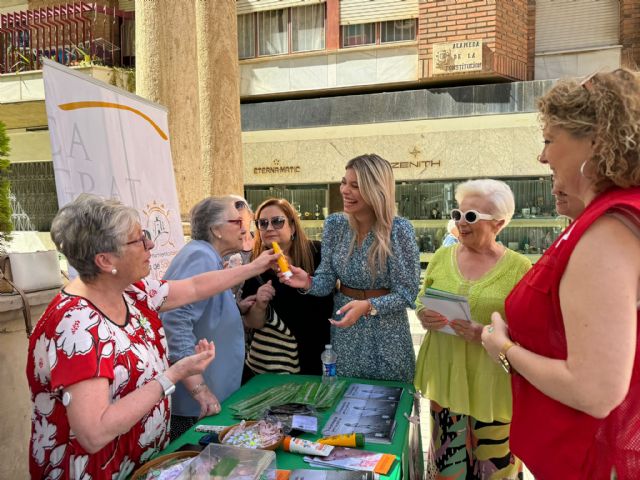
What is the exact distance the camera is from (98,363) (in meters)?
1.88

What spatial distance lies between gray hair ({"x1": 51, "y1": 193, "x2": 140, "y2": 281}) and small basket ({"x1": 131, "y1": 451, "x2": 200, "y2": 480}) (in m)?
0.76

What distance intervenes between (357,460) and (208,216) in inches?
69.7

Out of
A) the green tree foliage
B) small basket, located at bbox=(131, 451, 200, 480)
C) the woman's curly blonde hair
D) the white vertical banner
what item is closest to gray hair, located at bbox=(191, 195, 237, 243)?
the white vertical banner

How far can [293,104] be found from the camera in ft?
42.8

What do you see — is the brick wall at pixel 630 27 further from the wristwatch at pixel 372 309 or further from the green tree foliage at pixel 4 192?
the green tree foliage at pixel 4 192

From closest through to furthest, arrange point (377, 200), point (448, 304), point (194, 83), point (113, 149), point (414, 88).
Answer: point (448, 304) < point (377, 200) < point (113, 149) < point (194, 83) < point (414, 88)

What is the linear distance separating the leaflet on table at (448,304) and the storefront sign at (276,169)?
10712mm

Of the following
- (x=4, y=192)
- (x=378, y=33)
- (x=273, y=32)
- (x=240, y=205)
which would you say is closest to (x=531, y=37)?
(x=378, y=33)

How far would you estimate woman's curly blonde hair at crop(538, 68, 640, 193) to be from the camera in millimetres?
1416

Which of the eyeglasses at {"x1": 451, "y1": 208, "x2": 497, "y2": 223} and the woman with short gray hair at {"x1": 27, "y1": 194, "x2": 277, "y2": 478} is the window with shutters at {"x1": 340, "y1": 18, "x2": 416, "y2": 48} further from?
the woman with short gray hair at {"x1": 27, "y1": 194, "x2": 277, "y2": 478}

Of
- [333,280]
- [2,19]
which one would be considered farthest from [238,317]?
[2,19]

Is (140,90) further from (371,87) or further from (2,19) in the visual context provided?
(2,19)

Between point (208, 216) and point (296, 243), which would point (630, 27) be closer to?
point (296, 243)

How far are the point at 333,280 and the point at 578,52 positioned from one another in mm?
11188
